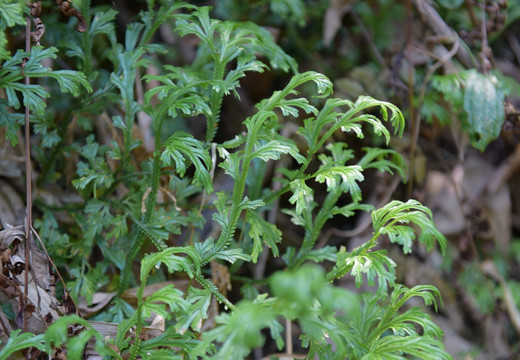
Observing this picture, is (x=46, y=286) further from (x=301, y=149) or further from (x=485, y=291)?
(x=485, y=291)

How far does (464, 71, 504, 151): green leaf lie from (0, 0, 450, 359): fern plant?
0.71 m

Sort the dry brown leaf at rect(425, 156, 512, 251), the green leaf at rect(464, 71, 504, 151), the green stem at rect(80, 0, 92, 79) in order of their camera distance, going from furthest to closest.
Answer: the dry brown leaf at rect(425, 156, 512, 251) < the green leaf at rect(464, 71, 504, 151) < the green stem at rect(80, 0, 92, 79)

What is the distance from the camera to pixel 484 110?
7.11ft

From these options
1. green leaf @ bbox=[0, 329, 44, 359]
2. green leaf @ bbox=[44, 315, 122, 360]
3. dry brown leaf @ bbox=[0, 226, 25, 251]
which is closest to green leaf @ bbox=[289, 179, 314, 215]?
green leaf @ bbox=[44, 315, 122, 360]

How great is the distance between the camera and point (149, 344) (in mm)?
1300

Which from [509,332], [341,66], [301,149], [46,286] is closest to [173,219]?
[46,286]

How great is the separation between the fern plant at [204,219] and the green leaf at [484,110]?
712 mm

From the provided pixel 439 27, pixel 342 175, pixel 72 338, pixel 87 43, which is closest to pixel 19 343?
pixel 72 338

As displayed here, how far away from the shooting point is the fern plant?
3.85 feet

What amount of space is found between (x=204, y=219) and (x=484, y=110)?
1313 mm

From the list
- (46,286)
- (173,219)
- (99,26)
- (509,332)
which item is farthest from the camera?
(509,332)

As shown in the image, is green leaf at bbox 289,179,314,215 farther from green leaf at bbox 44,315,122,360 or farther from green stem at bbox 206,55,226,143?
green leaf at bbox 44,315,122,360

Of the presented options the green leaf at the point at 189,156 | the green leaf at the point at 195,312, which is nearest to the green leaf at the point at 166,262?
the green leaf at the point at 195,312

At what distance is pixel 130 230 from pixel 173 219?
0.25 m
